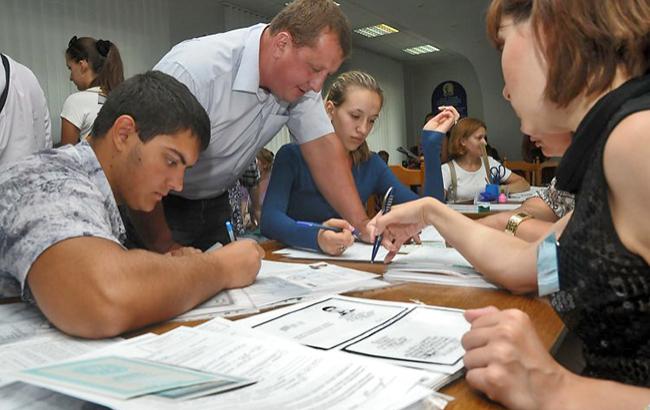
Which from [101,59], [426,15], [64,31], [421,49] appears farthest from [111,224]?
[421,49]

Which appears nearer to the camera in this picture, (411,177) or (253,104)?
(253,104)

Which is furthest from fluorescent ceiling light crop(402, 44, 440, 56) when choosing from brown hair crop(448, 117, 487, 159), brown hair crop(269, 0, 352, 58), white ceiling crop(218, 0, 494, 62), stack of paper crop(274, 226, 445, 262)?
stack of paper crop(274, 226, 445, 262)

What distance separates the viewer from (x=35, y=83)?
1638mm

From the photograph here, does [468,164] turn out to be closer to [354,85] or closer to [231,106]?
[354,85]

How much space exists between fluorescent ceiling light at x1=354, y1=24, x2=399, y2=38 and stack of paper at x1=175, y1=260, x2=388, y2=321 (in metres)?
6.60

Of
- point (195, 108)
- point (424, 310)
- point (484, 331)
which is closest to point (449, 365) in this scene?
point (484, 331)

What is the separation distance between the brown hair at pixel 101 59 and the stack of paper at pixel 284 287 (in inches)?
76.4

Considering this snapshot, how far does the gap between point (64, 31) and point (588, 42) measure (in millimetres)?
4699

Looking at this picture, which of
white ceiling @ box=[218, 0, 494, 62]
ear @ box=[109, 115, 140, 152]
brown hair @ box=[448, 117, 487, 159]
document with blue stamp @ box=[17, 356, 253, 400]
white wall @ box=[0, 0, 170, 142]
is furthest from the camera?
white ceiling @ box=[218, 0, 494, 62]

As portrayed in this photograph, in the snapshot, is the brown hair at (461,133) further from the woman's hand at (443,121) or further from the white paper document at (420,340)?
the white paper document at (420,340)

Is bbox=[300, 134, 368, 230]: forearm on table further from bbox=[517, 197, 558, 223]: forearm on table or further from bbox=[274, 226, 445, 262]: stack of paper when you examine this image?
bbox=[517, 197, 558, 223]: forearm on table

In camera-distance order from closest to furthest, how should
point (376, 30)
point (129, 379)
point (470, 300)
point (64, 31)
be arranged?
point (129, 379), point (470, 300), point (64, 31), point (376, 30)

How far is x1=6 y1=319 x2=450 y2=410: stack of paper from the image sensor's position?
1.64 ft

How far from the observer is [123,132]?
1.03 metres
